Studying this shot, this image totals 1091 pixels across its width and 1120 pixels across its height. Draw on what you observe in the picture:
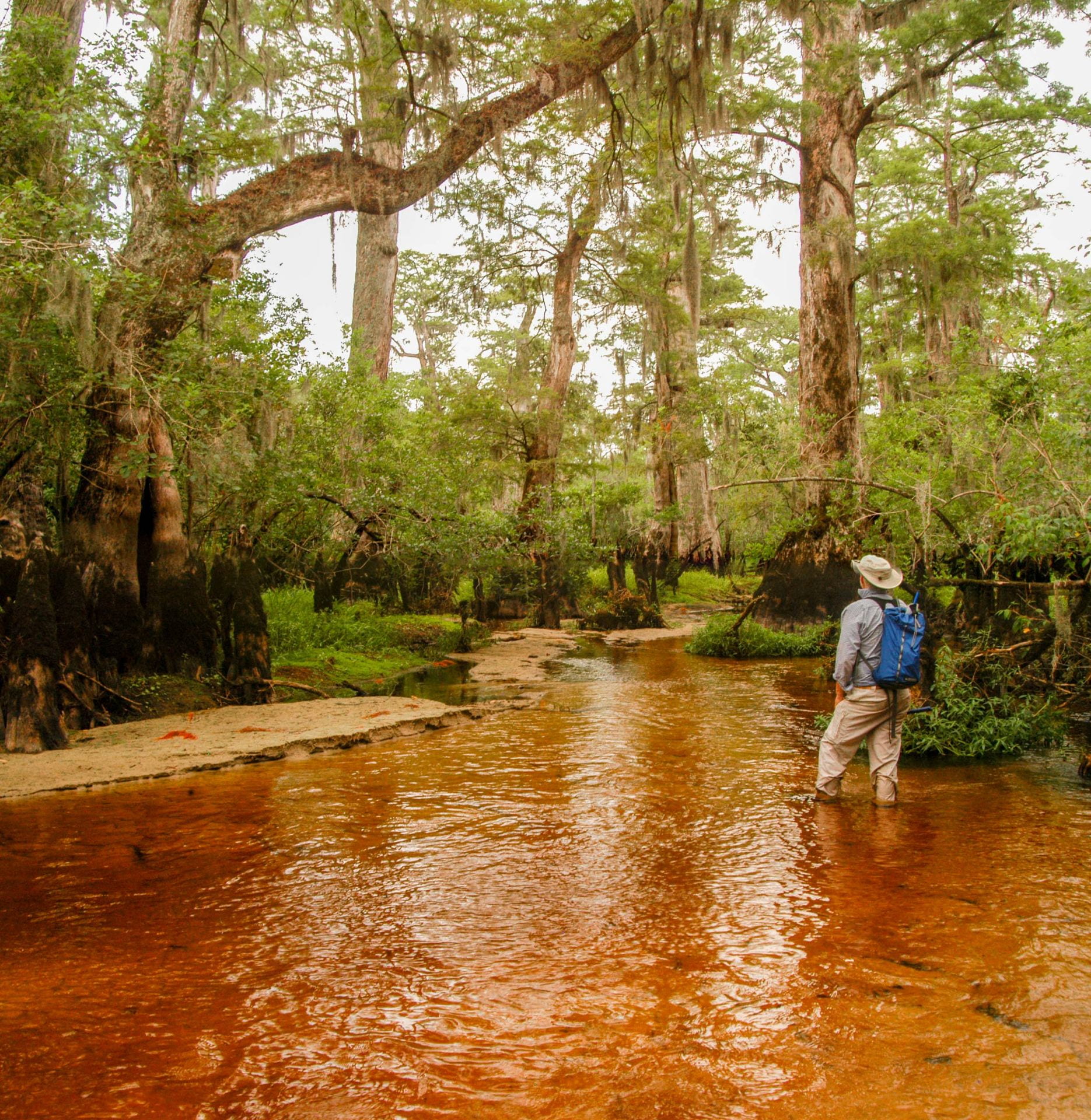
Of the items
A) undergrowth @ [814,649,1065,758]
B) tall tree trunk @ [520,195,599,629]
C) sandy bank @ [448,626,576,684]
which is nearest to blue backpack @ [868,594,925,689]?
undergrowth @ [814,649,1065,758]

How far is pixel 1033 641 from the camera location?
832cm

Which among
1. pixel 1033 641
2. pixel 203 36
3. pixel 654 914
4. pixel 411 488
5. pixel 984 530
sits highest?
pixel 203 36

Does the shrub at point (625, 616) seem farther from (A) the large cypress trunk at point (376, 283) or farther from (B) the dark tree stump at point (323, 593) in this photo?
(A) the large cypress trunk at point (376, 283)

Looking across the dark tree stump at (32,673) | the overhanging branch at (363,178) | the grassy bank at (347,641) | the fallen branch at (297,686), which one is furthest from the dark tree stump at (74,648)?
the overhanging branch at (363,178)

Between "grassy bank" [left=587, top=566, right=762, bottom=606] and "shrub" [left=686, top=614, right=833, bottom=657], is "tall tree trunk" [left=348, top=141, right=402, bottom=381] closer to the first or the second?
"grassy bank" [left=587, top=566, right=762, bottom=606]

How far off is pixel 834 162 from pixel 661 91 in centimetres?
541

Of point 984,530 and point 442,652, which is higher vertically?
point 984,530

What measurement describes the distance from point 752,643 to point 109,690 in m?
10.8

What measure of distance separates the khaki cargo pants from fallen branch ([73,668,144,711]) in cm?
699

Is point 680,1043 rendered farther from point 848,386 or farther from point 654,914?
point 848,386

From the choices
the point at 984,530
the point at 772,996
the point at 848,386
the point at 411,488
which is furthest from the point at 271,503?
the point at 848,386

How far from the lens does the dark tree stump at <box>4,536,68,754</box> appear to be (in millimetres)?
7996

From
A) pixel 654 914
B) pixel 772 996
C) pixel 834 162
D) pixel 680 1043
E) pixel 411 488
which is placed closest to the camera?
Result: pixel 680 1043

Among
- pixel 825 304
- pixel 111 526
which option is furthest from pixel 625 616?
pixel 111 526
